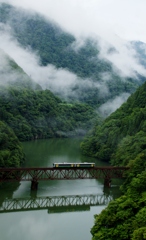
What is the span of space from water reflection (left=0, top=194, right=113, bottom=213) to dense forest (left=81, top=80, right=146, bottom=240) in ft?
15.9

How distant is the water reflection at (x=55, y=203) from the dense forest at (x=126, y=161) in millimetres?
4832

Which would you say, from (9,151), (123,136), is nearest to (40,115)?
(123,136)

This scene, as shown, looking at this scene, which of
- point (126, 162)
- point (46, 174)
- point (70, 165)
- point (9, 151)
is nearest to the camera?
point (46, 174)

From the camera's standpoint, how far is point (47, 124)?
5354 inches

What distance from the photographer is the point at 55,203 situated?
1715 inches

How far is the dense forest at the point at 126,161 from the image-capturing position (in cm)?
2895

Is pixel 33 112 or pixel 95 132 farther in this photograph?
pixel 33 112

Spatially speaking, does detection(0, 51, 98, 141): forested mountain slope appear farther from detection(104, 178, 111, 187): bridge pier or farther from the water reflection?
the water reflection

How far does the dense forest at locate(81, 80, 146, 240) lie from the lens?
1140 inches

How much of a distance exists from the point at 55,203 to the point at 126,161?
17.7m

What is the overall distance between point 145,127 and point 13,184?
96.8 ft

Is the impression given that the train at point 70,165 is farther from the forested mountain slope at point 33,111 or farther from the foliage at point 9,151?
the forested mountain slope at point 33,111

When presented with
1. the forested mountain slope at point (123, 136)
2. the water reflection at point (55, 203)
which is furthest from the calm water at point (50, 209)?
the forested mountain slope at point (123, 136)

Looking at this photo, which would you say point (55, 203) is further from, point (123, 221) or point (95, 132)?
point (95, 132)
